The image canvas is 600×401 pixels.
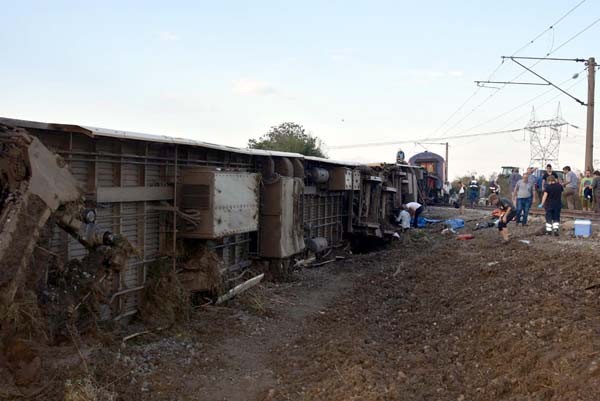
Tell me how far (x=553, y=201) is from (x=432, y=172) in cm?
2185

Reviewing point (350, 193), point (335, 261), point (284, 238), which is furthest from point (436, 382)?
point (350, 193)

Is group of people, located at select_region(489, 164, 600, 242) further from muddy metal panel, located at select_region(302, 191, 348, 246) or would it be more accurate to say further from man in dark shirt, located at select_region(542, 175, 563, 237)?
muddy metal panel, located at select_region(302, 191, 348, 246)

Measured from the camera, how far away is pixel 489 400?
18.0 feet

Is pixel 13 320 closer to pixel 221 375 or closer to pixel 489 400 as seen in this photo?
pixel 221 375

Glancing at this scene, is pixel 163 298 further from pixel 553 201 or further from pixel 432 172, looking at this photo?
pixel 432 172

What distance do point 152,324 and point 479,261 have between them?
7.77m

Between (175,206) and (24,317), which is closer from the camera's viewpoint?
(24,317)

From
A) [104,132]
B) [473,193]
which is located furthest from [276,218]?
[473,193]

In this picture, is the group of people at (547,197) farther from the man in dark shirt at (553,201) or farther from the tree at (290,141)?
the tree at (290,141)

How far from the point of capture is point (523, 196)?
17328 millimetres

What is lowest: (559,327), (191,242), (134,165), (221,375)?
(221,375)

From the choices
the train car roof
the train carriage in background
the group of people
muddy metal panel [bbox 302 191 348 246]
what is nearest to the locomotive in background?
the train carriage in background

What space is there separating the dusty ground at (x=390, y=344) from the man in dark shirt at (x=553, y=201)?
3034 millimetres

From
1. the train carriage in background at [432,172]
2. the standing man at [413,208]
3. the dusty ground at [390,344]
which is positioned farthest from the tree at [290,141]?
the dusty ground at [390,344]
